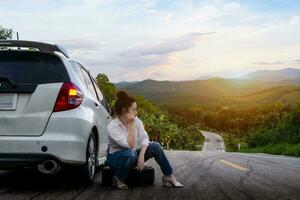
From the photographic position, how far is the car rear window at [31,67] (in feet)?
21.3

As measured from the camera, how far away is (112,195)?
236 inches

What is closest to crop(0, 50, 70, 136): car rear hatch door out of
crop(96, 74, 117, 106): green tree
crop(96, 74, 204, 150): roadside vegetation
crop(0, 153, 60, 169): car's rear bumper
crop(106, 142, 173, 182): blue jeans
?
crop(0, 153, 60, 169): car's rear bumper

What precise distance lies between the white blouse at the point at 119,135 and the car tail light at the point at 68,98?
0.54m

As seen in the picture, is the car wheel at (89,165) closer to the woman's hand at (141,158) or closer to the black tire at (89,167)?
the black tire at (89,167)

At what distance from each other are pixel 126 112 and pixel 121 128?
0.69ft

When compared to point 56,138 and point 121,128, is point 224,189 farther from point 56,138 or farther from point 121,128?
point 56,138

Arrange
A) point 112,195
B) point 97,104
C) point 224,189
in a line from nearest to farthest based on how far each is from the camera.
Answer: point 112,195 < point 224,189 < point 97,104

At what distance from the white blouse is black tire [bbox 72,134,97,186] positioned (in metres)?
0.25

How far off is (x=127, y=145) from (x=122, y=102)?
0.52 metres

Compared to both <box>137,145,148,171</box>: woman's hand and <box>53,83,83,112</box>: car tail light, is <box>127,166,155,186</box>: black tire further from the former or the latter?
<box>53,83,83,112</box>: car tail light

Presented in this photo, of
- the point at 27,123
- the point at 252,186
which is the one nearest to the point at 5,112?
the point at 27,123

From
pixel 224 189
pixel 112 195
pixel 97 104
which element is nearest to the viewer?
pixel 112 195

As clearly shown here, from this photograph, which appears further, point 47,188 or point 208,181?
point 208,181

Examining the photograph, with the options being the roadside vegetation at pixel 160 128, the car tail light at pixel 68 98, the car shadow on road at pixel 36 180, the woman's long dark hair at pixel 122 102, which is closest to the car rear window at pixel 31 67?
the car tail light at pixel 68 98
